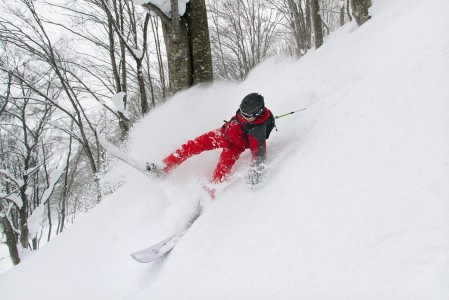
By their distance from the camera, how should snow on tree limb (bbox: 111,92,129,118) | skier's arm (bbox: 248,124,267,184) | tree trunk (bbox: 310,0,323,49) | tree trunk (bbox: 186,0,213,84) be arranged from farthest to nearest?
1. tree trunk (bbox: 310,0,323,49)
2. snow on tree limb (bbox: 111,92,129,118)
3. tree trunk (bbox: 186,0,213,84)
4. skier's arm (bbox: 248,124,267,184)

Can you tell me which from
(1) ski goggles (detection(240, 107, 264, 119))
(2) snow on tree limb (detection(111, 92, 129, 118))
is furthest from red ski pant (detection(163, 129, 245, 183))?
(2) snow on tree limb (detection(111, 92, 129, 118))

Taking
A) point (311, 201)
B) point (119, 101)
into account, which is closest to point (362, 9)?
point (311, 201)

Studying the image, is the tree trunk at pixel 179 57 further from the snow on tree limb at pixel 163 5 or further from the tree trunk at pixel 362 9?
the tree trunk at pixel 362 9

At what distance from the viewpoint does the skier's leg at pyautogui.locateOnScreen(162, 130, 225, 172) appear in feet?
11.7

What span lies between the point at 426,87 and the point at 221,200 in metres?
2.20

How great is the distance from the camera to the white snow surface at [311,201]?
63.5 inches

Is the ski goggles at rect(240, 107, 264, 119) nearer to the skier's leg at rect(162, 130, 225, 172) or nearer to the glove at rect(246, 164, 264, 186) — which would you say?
the skier's leg at rect(162, 130, 225, 172)

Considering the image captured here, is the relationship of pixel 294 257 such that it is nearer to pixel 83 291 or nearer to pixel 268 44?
pixel 83 291

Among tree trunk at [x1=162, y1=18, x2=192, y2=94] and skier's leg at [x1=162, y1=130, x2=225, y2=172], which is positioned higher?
tree trunk at [x1=162, y1=18, x2=192, y2=94]

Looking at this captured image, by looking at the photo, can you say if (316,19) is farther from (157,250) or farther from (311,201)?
(157,250)

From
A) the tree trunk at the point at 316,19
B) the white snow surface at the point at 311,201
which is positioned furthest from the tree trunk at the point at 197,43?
the tree trunk at the point at 316,19

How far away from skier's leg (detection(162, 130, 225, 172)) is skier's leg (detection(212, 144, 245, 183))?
0.13 meters

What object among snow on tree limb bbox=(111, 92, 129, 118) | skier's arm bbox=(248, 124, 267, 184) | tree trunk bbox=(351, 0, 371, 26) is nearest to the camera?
skier's arm bbox=(248, 124, 267, 184)

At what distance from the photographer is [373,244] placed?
1641 mm
